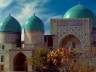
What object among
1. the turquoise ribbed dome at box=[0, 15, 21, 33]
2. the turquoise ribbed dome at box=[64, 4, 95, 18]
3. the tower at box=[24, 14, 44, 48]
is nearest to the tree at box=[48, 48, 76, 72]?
the tower at box=[24, 14, 44, 48]

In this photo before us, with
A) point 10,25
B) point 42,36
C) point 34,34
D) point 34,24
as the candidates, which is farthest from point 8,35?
point 42,36

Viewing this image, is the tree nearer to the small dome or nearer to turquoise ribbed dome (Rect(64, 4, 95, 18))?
the small dome

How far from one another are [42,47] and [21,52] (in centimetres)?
223

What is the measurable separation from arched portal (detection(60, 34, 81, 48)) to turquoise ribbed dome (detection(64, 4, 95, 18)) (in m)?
2.27

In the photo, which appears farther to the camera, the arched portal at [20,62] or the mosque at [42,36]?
the arched portal at [20,62]

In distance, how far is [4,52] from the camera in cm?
3800

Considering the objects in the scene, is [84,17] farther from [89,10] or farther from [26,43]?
[26,43]

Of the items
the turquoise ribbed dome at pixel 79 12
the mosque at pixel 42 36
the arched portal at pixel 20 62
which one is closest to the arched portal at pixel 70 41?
the mosque at pixel 42 36

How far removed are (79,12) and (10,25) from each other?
7.06 m

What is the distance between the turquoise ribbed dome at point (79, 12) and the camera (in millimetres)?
38622

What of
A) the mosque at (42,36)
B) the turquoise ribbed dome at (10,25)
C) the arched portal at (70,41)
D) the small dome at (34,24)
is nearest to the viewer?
the mosque at (42,36)

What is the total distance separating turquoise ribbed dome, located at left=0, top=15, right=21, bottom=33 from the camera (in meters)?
38.9

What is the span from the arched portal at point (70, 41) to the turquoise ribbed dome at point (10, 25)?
4.83 m

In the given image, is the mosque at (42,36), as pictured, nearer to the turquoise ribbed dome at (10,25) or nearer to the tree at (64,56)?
the turquoise ribbed dome at (10,25)
